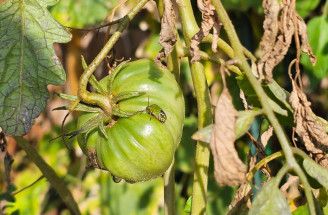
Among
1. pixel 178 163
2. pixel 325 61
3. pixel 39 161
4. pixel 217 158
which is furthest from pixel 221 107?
pixel 178 163

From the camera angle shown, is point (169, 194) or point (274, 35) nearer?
point (274, 35)

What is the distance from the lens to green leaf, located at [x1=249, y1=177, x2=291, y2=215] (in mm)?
588

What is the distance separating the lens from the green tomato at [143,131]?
785mm

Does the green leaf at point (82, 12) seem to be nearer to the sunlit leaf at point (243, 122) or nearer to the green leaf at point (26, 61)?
the green leaf at point (26, 61)

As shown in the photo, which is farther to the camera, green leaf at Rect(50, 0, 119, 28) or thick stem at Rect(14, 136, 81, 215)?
green leaf at Rect(50, 0, 119, 28)

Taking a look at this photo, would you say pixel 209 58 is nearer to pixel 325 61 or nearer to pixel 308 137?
pixel 308 137

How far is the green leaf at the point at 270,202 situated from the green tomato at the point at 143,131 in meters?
0.22

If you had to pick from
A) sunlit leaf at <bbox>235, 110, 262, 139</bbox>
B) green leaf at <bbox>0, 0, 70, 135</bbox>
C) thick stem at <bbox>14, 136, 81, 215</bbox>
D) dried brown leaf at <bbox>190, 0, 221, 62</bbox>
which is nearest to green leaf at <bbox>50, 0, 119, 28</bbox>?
thick stem at <bbox>14, 136, 81, 215</bbox>

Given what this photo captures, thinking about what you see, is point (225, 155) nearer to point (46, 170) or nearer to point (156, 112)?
point (156, 112)

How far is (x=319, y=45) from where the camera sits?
1.43 m

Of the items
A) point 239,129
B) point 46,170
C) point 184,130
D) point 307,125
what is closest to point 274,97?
Result: point 307,125

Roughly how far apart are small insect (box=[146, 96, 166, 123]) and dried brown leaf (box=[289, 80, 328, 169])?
18 centimetres

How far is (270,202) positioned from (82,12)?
50.0 inches

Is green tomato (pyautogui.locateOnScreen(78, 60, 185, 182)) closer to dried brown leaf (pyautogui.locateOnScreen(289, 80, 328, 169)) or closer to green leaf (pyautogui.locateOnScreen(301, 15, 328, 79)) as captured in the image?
dried brown leaf (pyautogui.locateOnScreen(289, 80, 328, 169))
